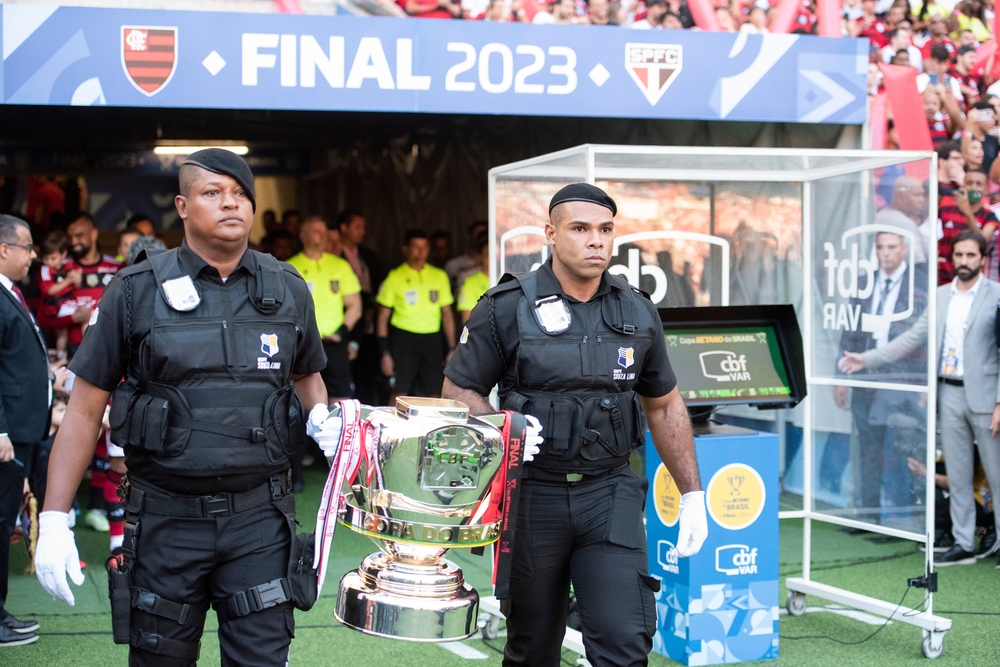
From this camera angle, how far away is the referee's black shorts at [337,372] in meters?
8.73

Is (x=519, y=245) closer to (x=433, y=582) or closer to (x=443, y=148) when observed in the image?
(x=433, y=582)

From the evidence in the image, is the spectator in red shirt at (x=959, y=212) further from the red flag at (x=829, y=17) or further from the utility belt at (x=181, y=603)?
the utility belt at (x=181, y=603)

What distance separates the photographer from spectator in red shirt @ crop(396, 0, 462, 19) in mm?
8312

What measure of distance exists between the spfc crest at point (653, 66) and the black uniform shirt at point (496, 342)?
3434 mm

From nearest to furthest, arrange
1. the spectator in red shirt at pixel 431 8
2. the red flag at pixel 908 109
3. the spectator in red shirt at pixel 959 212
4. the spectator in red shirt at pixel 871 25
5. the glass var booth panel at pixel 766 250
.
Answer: the glass var booth panel at pixel 766 250
the red flag at pixel 908 109
the spectator in red shirt at pixel 959 212
the spectator in red shirt at pixel 431 8
the spectator in red shirt at pixel 871 25

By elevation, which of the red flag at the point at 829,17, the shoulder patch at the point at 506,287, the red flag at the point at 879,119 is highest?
the red flag at the point at 829,17

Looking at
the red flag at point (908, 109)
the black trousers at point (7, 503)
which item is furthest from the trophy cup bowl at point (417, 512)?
the red flag at point (908, 109)

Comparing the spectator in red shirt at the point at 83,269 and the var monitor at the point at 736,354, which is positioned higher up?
the spectator in red shirt at the point at 83,269

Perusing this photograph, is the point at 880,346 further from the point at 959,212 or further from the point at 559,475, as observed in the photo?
the point at 959,212

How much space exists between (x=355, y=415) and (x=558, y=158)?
103 inches

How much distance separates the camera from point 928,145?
7801 mm

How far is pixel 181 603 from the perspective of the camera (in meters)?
2.99

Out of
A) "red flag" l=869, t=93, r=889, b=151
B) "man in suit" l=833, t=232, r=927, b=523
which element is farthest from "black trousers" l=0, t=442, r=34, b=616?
"red flag" l=869, t=93, r=889, b=151

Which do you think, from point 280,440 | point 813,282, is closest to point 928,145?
point 813,282
